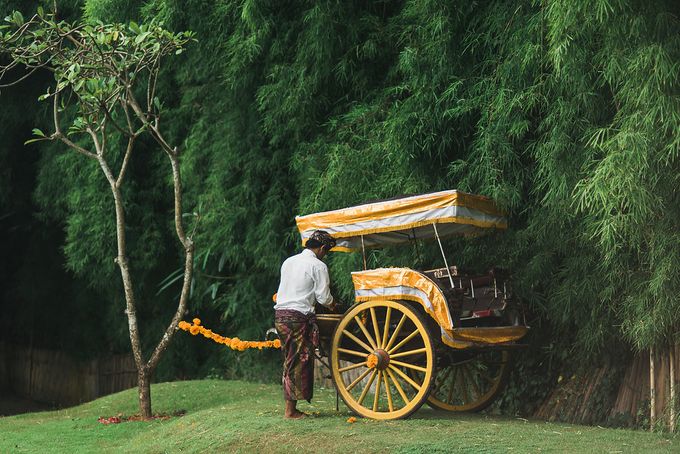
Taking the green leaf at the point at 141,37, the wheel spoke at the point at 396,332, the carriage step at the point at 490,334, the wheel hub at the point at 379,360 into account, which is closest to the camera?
the carriage step at the point at 490,334

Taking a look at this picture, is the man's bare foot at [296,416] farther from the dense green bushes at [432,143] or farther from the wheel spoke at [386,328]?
the dense green bushes at [432,143]

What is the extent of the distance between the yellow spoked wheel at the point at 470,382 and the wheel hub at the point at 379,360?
61 centimetres

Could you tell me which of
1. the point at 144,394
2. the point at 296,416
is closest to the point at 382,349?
the point at 296,416

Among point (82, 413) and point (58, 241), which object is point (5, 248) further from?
point (82, 413)

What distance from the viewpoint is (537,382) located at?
9.29m

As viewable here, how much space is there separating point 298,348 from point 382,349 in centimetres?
64

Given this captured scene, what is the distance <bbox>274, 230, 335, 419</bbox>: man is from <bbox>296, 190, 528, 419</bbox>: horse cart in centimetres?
20

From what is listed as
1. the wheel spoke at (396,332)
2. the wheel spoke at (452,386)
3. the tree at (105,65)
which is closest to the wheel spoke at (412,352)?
the wheel spoke at (396,332)

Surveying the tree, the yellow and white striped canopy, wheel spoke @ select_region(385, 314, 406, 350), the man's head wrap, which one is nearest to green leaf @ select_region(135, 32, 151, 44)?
the tree

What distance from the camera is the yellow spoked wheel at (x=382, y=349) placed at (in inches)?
292

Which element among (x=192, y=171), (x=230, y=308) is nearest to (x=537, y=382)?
(x=230, y=308)

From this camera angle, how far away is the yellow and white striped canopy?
25.0 feet

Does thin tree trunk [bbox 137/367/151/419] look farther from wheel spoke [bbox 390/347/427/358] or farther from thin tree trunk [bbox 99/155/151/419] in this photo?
wheel spoke [bbox 390/347/427/358]

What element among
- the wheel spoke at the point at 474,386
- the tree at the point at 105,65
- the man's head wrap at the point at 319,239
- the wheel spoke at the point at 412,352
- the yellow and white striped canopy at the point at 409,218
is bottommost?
the wheel spoke at the point at 474,386
